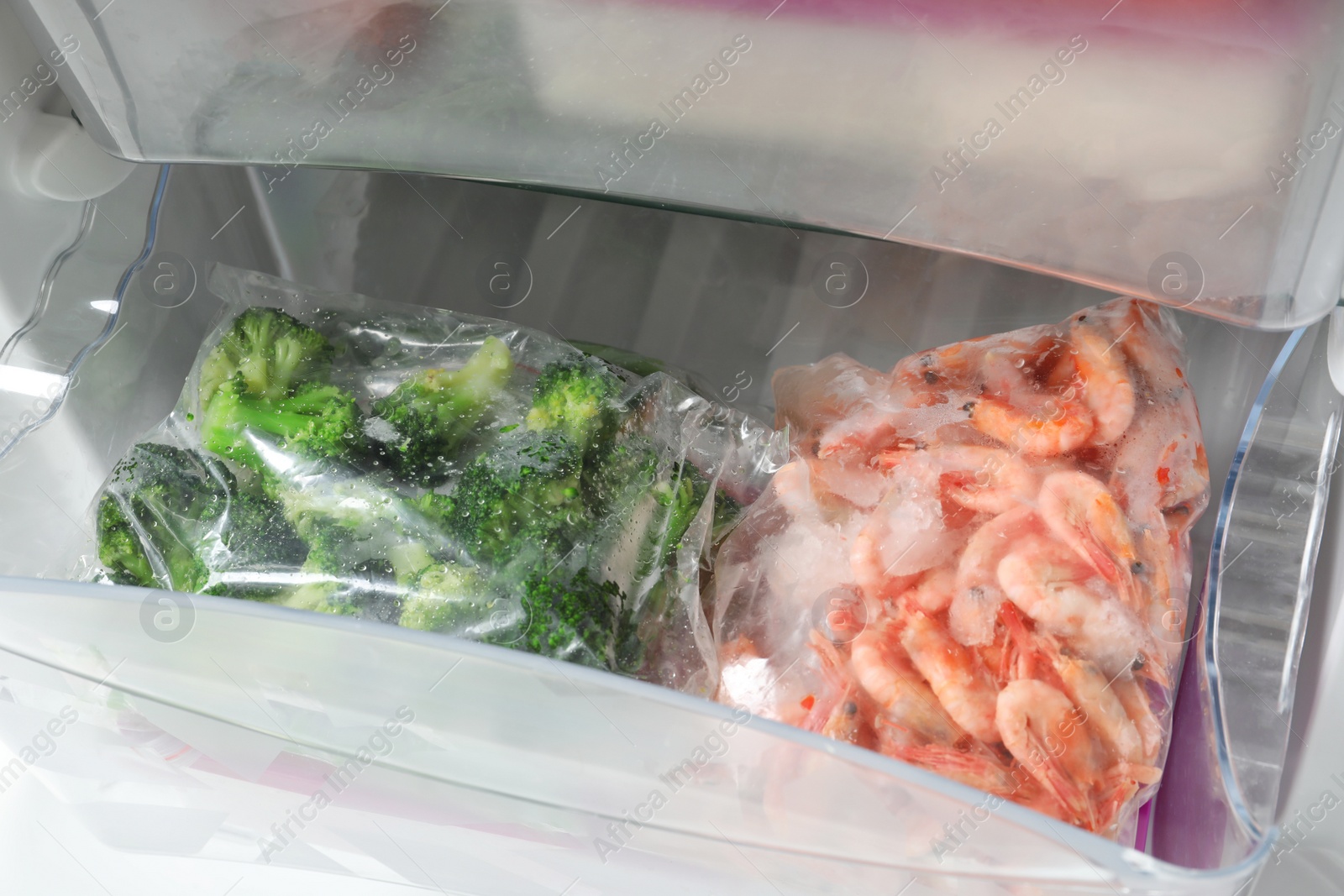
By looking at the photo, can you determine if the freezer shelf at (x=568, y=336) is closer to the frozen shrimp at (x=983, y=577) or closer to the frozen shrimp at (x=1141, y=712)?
the frozen shrimp at (x=1141, y=712)

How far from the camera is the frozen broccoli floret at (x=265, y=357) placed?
96 cm

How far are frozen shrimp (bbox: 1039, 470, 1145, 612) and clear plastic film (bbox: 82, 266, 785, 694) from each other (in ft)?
0.93

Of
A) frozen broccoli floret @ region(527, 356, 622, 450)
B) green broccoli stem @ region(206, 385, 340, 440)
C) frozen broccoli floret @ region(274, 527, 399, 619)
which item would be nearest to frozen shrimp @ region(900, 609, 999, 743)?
frozen broccoli floret @ region(527, 356, 622, 450)

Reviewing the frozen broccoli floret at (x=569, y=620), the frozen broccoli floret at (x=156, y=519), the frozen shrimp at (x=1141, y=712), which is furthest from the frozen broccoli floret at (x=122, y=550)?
the frozen shrimp at (x=1141, y=712)

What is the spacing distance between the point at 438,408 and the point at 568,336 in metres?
0.39

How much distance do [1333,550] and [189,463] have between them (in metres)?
1.02

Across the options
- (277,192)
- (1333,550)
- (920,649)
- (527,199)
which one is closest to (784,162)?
(920,649)

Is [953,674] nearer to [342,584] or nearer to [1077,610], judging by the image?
[1077,610]

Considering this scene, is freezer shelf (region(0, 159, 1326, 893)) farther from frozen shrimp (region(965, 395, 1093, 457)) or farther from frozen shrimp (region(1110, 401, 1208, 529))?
frozen shrimp (region(965, 395, 1093, 457))

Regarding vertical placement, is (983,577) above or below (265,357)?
below

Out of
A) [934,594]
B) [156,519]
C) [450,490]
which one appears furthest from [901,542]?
[156,519]

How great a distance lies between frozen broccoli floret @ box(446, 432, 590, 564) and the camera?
0.85 metres

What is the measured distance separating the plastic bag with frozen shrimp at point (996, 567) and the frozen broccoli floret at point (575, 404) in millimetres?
185

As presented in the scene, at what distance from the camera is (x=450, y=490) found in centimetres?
89
